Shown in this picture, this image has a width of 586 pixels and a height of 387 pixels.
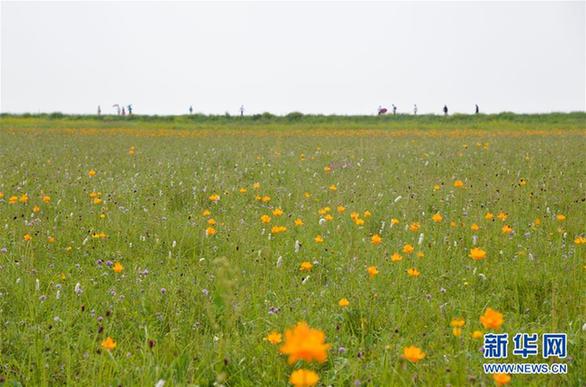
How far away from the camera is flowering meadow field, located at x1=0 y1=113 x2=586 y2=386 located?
7.81ft

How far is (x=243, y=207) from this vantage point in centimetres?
590

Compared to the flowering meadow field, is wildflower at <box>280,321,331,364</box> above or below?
above

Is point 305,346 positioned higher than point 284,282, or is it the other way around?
point 305,346

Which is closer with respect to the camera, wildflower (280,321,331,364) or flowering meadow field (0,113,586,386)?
wildflower (280,321,331,364)

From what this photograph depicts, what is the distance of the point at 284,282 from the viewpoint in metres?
3.58

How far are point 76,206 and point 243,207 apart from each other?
74.0 inches

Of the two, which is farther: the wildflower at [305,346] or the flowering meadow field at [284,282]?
the flowering meadow field at [284,282]

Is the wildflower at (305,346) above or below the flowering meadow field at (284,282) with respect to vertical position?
above

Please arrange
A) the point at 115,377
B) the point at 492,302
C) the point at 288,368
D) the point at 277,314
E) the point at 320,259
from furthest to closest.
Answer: the point at 320,259
the point at 492,302
the point at 277,314
the point at 288,368
the point at 115,377

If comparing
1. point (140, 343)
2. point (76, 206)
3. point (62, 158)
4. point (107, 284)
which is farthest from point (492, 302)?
point (62, 158)

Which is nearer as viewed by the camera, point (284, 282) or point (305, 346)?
point (305, 346)

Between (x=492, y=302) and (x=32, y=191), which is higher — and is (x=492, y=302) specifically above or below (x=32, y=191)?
below

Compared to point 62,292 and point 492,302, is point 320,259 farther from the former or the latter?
point 62,292

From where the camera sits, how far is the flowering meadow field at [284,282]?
2381 mm
